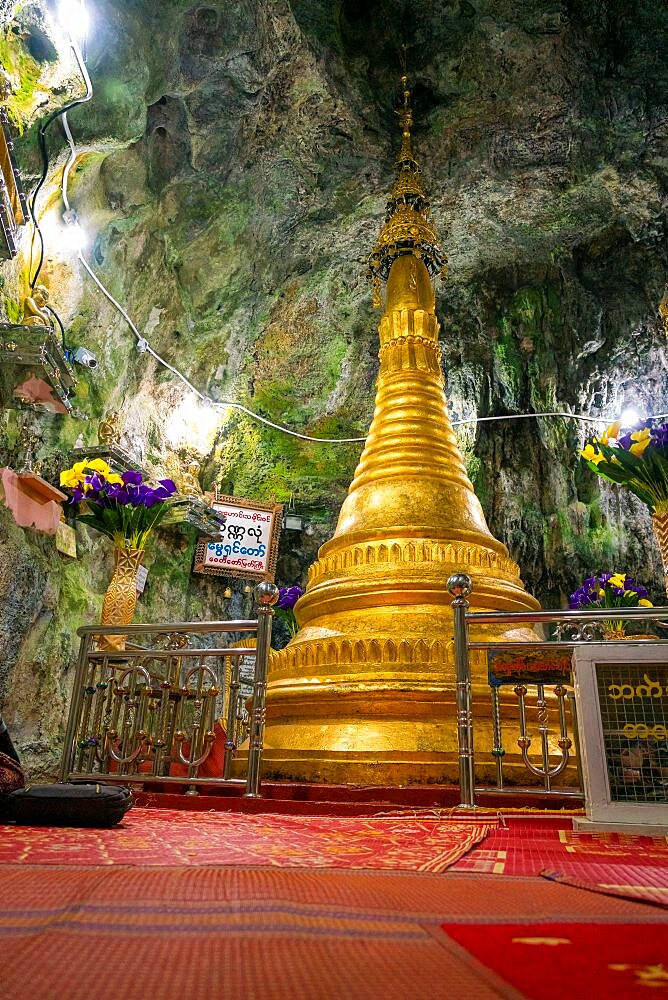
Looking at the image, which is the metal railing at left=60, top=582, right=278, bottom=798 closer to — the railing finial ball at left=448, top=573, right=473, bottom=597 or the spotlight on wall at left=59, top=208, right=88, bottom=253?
the railing finial ball at left=448, top=573, right=473, bottom=597

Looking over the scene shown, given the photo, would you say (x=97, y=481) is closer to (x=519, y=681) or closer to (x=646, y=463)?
(x=519, y=681)

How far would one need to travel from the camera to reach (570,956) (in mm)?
721

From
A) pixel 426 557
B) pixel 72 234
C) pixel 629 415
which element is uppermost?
pixel 629 415

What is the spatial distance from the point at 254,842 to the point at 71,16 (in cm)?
522

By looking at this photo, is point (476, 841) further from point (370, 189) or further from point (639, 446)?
point (370, 189)

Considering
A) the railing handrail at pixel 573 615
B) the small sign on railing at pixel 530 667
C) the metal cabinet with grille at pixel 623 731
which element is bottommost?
the metal cabinet with grille at pixel 623 731

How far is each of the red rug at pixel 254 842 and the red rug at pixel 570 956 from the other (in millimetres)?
564

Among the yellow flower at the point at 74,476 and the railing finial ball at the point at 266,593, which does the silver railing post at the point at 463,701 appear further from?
the yellow flower at the point at 74,476

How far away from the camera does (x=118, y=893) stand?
977mm

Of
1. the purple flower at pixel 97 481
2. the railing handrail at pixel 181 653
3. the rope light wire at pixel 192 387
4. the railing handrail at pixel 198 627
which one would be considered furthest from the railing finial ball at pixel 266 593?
the rope light wire at pixel 192 387

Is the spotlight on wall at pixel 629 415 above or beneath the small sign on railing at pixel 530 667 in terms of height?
above

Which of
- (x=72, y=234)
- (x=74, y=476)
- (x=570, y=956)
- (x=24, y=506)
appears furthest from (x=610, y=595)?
(x=570, y=956)

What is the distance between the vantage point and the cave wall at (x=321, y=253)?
6309 mm

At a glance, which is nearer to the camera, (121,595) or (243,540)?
(121,595)
